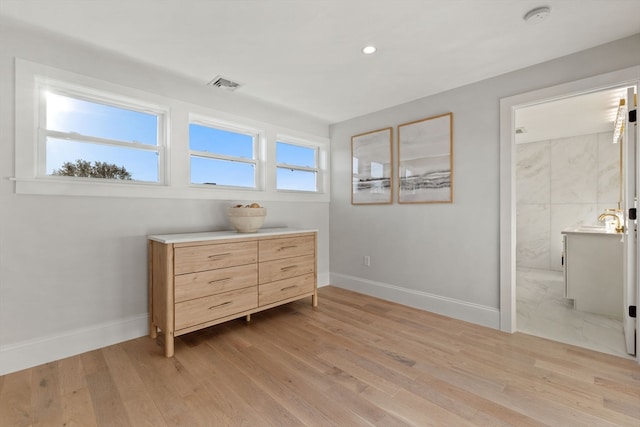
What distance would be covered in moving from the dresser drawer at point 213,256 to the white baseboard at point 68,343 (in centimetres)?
76

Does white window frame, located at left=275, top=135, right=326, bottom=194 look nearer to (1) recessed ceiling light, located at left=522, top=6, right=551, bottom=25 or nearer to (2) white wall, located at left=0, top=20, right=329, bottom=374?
(2) white wall, located at left=0, top=20, right=329, bottom=374

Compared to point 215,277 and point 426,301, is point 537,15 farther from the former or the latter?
point 215,277

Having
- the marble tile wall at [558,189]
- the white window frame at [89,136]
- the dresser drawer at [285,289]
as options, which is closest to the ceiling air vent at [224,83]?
the white window frame at [89,136]

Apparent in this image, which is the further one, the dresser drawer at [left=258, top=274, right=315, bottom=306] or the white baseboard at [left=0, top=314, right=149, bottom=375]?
the dresser drawer at [left=258, top=274, right=315, bottom=306]

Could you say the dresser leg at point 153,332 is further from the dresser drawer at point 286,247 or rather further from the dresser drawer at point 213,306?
the dresser drawer at point 286,247

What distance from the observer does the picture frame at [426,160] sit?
9.95 feet

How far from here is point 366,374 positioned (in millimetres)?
1938

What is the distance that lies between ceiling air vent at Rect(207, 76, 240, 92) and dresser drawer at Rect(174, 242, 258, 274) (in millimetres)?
1574

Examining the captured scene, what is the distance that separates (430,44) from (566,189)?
472cm

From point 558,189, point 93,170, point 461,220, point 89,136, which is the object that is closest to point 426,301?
point 461,220

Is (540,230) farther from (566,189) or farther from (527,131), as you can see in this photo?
(527,131)

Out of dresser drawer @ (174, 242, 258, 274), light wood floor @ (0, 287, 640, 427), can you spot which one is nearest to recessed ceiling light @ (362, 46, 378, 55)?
dresser drawer @ (174, 242, 258, 274)

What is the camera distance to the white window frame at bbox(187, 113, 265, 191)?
2.96m

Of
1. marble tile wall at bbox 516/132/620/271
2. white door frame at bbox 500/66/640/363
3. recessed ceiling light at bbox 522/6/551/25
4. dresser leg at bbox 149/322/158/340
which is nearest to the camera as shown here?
recessed ceiling light at bbox 522/6/551/25
